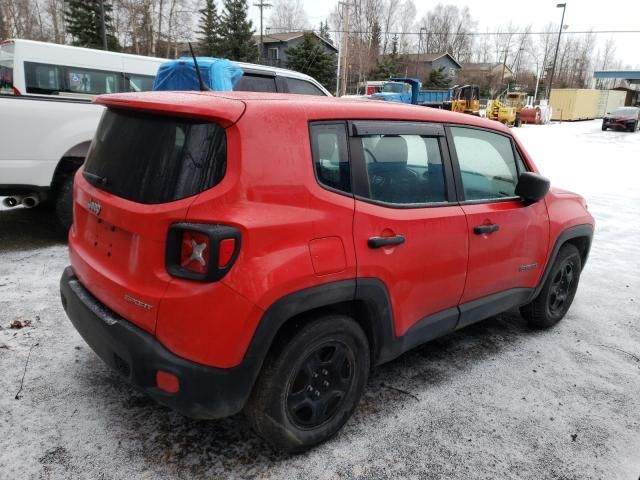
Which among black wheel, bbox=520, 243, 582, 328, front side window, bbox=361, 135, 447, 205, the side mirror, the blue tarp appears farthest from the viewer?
the blue tarp

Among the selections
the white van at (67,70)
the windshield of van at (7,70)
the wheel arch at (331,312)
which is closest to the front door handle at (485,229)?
the wheel arch at (331,312)

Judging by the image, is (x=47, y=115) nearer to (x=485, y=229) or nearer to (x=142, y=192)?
(x=142, y=192)

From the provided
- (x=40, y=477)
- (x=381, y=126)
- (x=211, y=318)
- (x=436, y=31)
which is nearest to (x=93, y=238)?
(x=211, y=318)

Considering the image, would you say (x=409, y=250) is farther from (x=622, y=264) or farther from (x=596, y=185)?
(x=596, y=185)

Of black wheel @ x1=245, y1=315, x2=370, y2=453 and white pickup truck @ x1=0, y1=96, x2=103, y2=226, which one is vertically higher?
white pickup truck @ x1=0, y1=96, x2=103, y2=226

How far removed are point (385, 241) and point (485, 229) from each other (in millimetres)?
919

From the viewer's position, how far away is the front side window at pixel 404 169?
255 centimetres

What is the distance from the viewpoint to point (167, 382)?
205 centimetres

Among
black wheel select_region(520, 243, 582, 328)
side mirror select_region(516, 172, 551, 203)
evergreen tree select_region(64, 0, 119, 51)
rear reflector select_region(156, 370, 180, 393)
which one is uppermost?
evergreen tree select_region(64, 0, 119, 51)

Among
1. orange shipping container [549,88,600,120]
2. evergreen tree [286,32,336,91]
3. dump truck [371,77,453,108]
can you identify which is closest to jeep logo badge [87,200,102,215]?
dump truck [371,77,453,108]

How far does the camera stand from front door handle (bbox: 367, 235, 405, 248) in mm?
2404

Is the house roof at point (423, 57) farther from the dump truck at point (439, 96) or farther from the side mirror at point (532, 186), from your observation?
the side mirror at point (532, 186)

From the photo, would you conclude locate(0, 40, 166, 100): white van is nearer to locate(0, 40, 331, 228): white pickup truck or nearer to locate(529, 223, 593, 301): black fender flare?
locate(0, 40, 331, 228): white pickup truck

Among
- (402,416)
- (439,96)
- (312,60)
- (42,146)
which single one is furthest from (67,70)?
(312,60)
